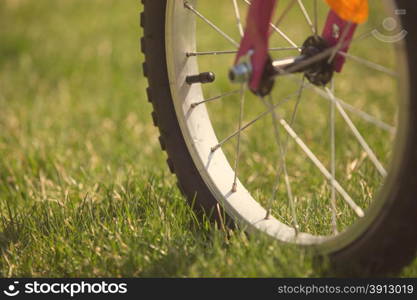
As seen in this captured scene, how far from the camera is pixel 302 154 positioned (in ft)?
9.41

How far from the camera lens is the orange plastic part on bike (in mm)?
1588

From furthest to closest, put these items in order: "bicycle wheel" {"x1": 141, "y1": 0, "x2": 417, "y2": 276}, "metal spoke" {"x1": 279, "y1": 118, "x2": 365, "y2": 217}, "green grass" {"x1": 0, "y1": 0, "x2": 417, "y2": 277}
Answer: "green grass" {"x1": 0, "y1": 0, "x2": 417, "y2": 277} → "metal spoke" {"x1": 279, "y1": 118, "x2": 365, "y2": 217} → "bicycle wheel" {"x1": 141, "y1": 0, "x2": 417, "y2": 276}

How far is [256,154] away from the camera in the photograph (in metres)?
2.88

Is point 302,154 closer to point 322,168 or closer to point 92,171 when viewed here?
point 92,171

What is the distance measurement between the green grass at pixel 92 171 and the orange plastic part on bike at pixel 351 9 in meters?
0.59

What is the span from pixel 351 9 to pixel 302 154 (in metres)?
1.32

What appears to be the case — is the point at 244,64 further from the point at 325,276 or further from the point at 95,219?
the point at 95,219

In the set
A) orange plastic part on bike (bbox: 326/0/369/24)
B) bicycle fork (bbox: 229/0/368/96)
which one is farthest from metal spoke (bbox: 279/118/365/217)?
orange plastic part on bike (bbox: 326/0/369/24)

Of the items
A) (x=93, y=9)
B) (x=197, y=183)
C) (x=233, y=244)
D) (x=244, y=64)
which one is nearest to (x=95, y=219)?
(x=197, y=183)

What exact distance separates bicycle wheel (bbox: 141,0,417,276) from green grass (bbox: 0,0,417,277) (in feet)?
0.19

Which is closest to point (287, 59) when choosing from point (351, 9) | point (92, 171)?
point (351, 9)

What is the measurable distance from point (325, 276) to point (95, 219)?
767 millimetres

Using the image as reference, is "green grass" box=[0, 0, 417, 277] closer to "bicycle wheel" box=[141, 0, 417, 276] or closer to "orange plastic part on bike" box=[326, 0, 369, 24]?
"bicycle wheel" box=[141, 0, 417, 276]

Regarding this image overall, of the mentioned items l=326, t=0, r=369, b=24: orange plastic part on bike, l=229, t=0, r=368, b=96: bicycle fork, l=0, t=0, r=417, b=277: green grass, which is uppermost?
l=326, t=0, r=369, b=24: orange plastic part on bike
